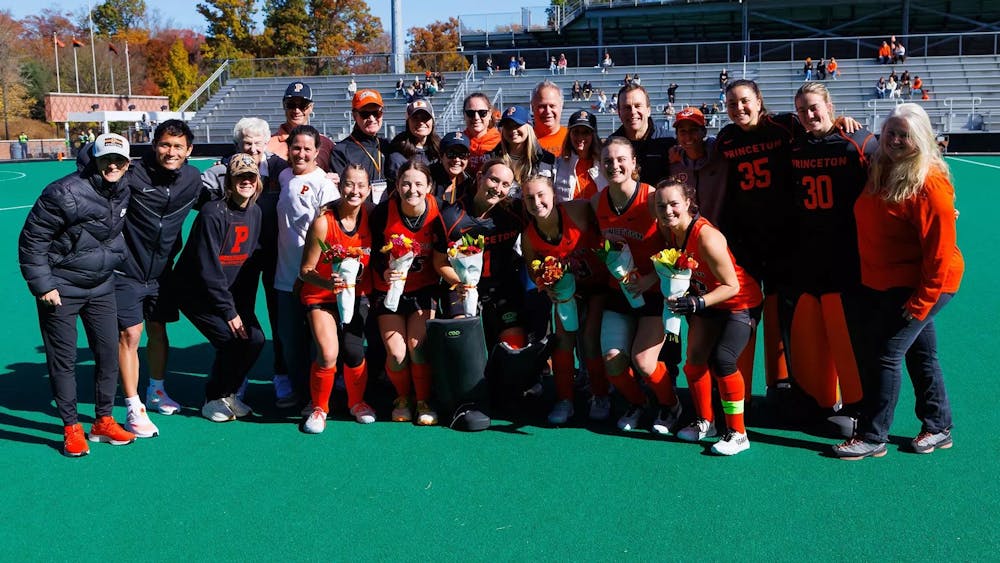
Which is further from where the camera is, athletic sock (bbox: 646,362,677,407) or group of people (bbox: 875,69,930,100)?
group of people (bbox: 875,69,930,100)

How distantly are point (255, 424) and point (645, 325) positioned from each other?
2.59 metres

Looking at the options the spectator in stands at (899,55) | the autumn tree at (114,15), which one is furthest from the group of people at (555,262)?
the autumn tree at (114,15)

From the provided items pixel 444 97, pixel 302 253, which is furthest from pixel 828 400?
pixel 444 97

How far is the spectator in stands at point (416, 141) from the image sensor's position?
6.33m

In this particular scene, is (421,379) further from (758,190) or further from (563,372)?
(758,190)

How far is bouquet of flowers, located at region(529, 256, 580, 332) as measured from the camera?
523 cm

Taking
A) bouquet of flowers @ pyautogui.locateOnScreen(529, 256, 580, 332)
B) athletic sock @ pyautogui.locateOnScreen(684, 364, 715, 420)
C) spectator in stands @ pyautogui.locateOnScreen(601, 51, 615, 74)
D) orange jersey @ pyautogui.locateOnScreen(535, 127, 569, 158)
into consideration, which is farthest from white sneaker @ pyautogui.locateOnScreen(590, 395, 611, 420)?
spectator in stands @ pyautogui.locateOnScreen(601, 51, 615, 74)

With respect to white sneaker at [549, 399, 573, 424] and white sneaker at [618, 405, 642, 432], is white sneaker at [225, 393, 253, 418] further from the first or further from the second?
white sneaker at [618, 405, 642, 432]

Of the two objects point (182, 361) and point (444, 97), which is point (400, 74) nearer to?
point (444, 97)

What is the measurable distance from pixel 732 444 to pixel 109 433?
3705 mm

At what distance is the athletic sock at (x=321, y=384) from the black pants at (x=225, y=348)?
1.78 ft

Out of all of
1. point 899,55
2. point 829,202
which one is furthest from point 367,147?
point 899,55

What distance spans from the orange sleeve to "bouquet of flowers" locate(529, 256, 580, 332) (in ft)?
6.26

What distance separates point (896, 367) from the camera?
4.67 meters
